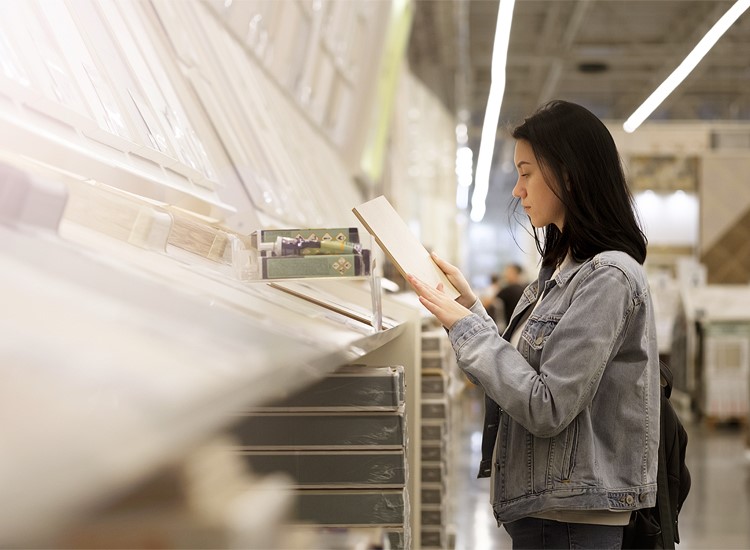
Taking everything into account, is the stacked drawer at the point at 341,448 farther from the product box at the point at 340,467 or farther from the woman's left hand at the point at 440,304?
the woman's left hand at the point at 440,304

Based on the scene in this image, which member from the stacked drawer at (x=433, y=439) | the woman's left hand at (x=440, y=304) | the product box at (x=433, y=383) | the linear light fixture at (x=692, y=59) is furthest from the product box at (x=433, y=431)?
the linear light fixture at (x=692, y=59)

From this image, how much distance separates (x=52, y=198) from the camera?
1115mm

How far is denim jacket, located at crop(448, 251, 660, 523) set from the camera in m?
1.90

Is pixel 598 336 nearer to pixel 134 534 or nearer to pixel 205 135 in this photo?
pixel 134 534

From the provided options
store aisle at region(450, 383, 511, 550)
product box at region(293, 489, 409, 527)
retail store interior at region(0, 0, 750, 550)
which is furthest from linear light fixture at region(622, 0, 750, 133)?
product box at region(293, 489, 409, 527)

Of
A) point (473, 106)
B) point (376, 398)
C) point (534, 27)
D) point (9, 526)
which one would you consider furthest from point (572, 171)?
point (473, 106)

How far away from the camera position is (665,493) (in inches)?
83.5

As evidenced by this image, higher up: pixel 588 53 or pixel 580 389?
pixel 588 53

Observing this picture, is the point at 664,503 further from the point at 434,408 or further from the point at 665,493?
the point at 434,408

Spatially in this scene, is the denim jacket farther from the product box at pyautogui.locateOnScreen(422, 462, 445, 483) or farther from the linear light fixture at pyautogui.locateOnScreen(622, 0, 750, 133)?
the linear light fixture at pyautogui.locateOnScreen(622, 0, 750, 133)

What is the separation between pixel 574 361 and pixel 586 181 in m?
0.41

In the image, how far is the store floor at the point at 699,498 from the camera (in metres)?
5.29

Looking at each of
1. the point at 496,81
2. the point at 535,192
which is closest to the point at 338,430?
the point at 535,192

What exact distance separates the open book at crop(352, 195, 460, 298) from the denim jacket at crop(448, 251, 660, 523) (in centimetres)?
20
